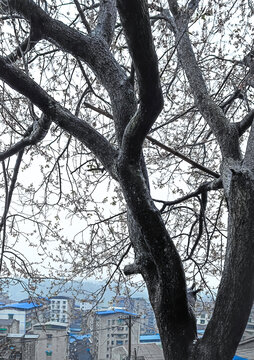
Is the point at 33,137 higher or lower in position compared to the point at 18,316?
higher

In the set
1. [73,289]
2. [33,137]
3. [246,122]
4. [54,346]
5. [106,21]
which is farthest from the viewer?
[54,346]

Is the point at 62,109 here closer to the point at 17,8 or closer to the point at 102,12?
the point at 17,8

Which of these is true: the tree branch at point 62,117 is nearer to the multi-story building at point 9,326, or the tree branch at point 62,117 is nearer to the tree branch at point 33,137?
the tree branch at point 33,137

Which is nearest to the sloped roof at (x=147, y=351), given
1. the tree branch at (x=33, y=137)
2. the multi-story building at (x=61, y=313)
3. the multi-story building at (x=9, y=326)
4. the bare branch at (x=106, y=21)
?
the multi-story building at (x=61, y=313)

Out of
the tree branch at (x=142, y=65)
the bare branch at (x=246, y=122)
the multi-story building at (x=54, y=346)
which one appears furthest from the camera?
the multi-story building at (x=54, y=346)

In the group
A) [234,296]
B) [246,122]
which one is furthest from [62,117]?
[234,296]

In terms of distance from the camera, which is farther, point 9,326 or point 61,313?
point 9,326

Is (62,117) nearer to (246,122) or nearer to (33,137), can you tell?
(33,137)

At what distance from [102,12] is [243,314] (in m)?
2.50

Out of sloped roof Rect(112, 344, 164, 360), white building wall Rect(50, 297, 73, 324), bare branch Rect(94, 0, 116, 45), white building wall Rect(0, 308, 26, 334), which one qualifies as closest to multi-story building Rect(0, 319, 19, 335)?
white building wall Rect(0, 308, 26, 334)

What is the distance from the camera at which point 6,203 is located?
9.45 ft

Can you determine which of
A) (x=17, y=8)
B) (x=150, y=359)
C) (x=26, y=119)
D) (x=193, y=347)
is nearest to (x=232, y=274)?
(x=193, y=347)

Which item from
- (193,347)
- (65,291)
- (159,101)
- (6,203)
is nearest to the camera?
(159,101)

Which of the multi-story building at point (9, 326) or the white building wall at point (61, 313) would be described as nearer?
the white building wall at point (61, 313)
